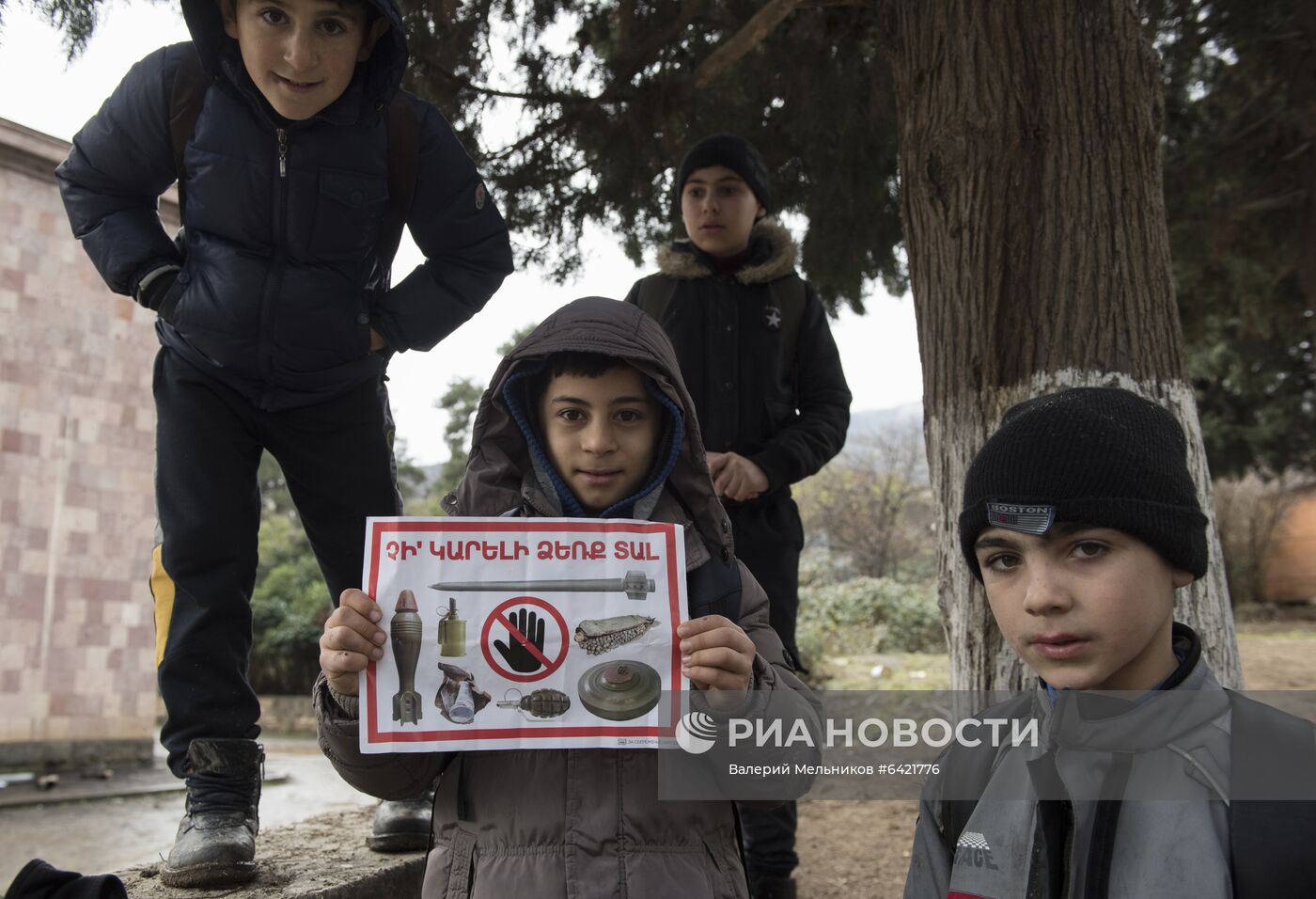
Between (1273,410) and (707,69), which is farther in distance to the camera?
(1273,410)

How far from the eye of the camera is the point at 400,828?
8.63ft

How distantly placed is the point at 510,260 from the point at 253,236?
0.62 m

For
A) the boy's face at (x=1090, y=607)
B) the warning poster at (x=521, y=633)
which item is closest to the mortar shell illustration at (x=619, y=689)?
the warning poster at (x=521, y=633)

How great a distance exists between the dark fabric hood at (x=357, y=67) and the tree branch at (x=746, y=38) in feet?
5.30

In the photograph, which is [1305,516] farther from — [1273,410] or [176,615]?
[176,615]

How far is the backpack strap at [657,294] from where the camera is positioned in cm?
325

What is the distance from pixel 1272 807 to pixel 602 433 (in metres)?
1.16

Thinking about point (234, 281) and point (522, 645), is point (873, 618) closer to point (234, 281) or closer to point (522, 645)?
point (234, 281)

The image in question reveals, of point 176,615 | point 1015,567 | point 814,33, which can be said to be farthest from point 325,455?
point 814,33

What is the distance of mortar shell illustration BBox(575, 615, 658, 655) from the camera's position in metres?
1.71

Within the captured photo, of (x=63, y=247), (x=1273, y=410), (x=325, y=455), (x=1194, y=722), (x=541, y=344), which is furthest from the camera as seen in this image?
(x=1273, y=410)

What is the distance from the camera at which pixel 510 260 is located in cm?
264

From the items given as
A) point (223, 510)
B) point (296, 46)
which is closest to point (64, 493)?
point (223, 510)

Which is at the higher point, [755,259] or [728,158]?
[728,158]
